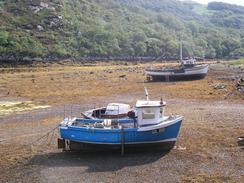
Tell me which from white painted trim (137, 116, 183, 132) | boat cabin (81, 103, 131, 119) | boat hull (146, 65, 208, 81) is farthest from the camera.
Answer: boat hull (146, 65, 208, 81)

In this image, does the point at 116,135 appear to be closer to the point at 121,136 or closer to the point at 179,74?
the point at 121,136

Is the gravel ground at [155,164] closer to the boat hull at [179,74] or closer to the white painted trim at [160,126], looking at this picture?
the white painted trim at [160,126]

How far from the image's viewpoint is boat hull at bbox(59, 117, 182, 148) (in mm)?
23953

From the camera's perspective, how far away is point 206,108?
3819 centimetres

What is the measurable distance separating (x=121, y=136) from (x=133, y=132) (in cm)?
72

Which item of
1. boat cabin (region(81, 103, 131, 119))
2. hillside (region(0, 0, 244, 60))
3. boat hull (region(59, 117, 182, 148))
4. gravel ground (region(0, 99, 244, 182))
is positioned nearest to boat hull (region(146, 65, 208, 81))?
gravel ground (region(0, 99, 244, 182))

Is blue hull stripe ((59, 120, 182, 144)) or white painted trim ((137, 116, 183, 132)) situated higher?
white painted trim ((137, 116, 183, 132))

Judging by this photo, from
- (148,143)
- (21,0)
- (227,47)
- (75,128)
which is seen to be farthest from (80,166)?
(227,47)

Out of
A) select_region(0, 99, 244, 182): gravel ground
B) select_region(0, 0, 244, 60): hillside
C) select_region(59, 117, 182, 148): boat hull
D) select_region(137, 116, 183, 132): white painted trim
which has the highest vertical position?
select_region(0, 0, 244, 60): hillside

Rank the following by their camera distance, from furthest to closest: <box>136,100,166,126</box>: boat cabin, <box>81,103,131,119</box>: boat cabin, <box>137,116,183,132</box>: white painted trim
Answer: <box>81,103,131,119</box>: boat cabin
<box>136,100,166,126</box>: boat cabin
<box>137,116,183,132</box>: white painted trim

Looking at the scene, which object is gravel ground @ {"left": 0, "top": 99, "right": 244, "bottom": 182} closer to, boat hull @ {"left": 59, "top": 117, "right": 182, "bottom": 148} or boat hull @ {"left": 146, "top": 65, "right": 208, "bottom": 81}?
boat hull @ {"left": 59, "top": 117, "right": 182, "bottom": 148}

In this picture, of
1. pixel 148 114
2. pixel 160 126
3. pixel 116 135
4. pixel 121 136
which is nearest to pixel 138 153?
pixel 121 136

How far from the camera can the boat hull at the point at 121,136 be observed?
78.6 feet

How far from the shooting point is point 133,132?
Answer: 943 inches
